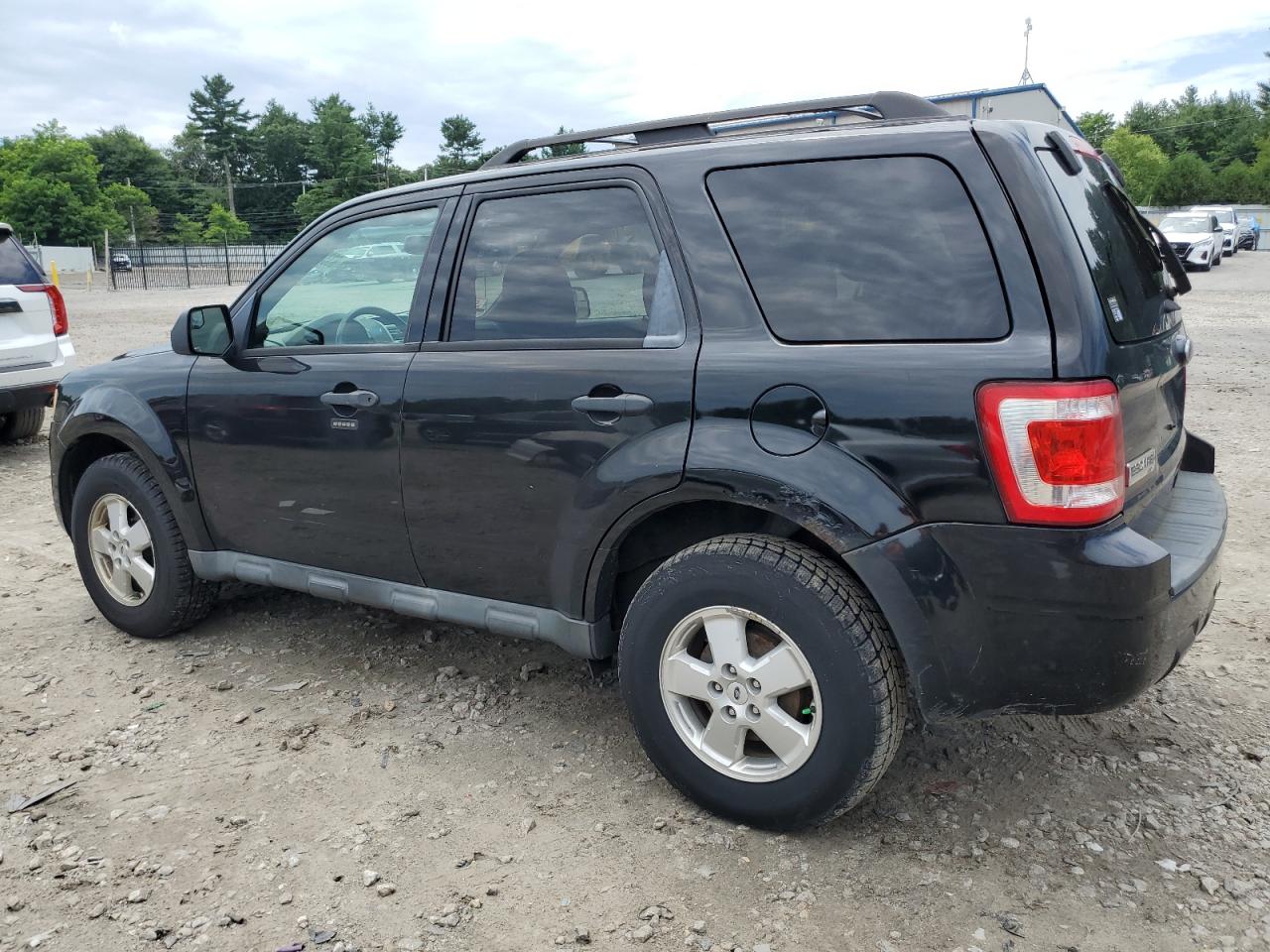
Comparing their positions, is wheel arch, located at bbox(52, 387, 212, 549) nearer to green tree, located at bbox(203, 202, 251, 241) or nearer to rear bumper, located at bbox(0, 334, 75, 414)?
rear bumper, located at bbox(0, 334, 75, 414)

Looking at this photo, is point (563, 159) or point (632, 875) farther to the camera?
point (563, 159)

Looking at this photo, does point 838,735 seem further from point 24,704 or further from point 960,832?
point 24,704

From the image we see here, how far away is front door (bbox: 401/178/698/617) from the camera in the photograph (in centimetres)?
304

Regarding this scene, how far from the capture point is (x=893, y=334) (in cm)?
269

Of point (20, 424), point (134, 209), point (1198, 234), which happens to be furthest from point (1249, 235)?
point (134, 209)

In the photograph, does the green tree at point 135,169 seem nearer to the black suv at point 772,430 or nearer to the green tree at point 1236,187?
the green tree at point 1236,187

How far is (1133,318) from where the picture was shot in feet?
9.08

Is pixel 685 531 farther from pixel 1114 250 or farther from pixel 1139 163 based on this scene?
pixel 1139 163

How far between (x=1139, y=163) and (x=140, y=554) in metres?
74.4

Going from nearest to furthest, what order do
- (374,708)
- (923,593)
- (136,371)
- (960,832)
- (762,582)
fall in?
1. (923,593)
2. (762,582)
3. (960,832)
4. (374,708)
5. (136,371)

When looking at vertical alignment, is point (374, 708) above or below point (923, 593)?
below

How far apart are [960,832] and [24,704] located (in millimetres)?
3326

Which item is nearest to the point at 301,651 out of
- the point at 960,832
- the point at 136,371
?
the point at 136,371

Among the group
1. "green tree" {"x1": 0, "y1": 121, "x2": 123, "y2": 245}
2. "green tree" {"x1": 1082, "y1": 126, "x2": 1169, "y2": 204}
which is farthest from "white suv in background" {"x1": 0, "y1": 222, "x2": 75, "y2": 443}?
"green tree" {"x1": 0, "y1": 121, "x2": 123, "y2": 245}
